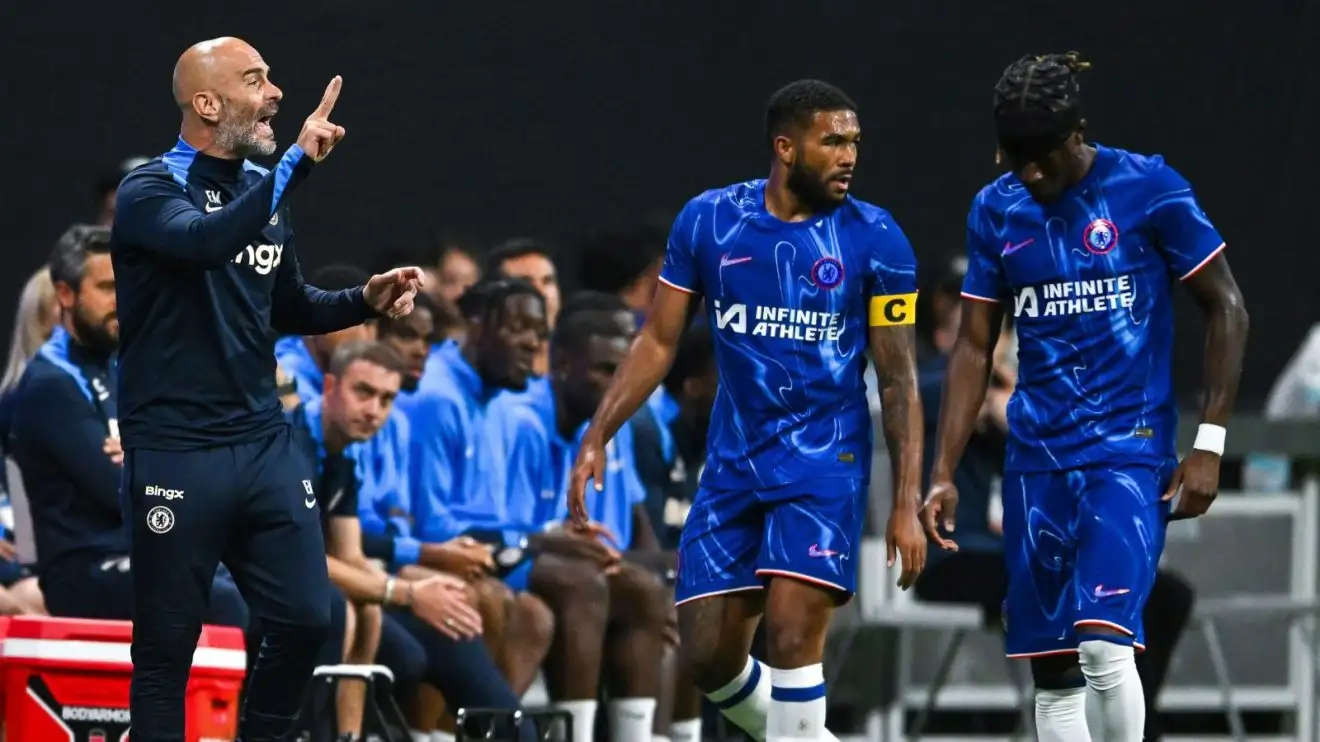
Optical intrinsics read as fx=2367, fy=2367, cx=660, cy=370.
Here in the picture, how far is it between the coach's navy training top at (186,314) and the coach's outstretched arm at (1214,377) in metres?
2.00

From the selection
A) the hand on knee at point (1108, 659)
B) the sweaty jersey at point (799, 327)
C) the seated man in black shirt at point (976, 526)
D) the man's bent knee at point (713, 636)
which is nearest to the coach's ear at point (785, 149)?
the sweaty jersey at point (799, 327)

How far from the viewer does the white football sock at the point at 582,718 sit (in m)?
6.88

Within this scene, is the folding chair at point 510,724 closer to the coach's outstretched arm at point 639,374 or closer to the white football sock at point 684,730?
the white football sock at point 684,730

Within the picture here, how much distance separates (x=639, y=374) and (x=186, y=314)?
1.10 m

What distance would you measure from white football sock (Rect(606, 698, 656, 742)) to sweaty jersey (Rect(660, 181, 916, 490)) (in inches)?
70.2

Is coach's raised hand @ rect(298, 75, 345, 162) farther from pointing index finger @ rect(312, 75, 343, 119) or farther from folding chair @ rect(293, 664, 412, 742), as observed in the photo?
folding chair @ rect(293, 664, 412, 742)

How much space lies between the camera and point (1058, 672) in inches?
210

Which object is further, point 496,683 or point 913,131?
point 913,131

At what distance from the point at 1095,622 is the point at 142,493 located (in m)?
2.05

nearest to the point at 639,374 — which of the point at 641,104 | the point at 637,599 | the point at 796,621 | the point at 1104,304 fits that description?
the point at 796,621

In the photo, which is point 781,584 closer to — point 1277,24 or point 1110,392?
point 1110,392

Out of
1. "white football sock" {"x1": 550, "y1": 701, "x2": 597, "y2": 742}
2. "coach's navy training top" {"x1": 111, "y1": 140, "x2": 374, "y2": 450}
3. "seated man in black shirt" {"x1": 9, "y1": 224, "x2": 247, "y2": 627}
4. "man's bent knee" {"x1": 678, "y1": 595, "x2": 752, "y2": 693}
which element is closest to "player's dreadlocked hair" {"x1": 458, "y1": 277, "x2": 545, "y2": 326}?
"white football sock" {"x1": 550, "y1": 701, "x2": 597, "y2": 742}

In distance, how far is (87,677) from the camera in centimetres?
553

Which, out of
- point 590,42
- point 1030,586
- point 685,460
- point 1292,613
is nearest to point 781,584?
point 1030,586
